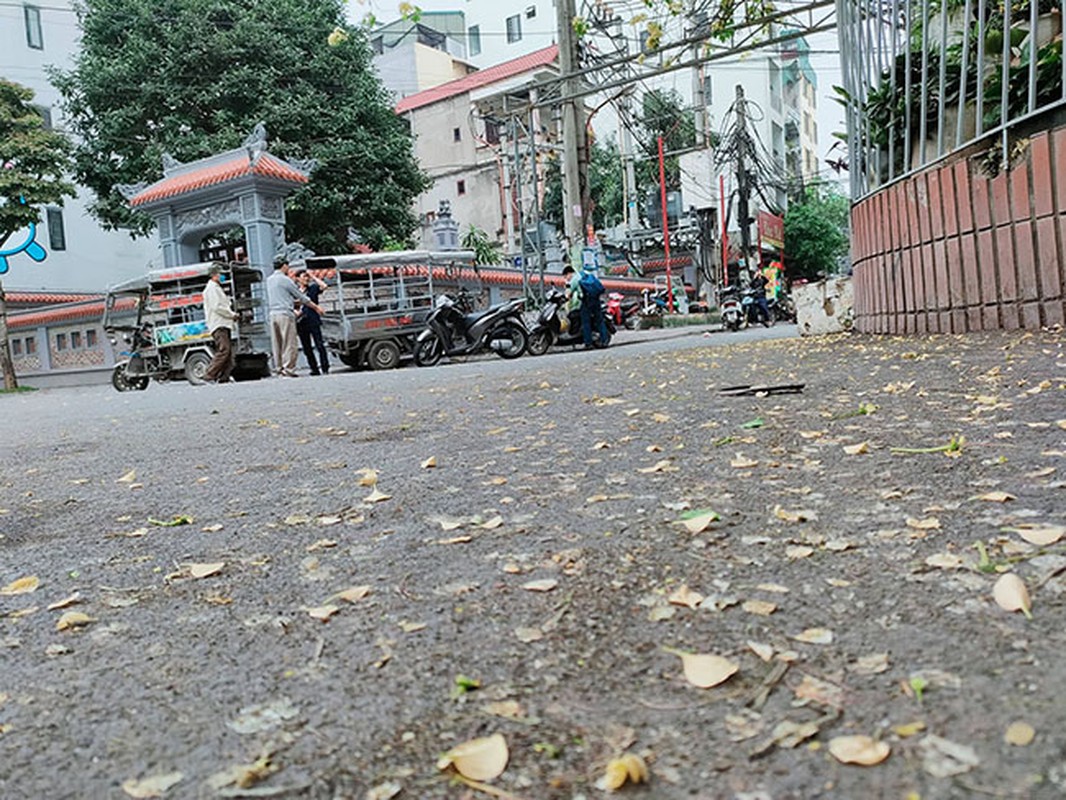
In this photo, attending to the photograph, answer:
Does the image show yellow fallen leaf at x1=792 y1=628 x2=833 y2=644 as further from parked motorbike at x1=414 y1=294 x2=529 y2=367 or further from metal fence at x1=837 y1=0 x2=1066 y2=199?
parked motorbike at x1=414 y1=294 x2=529 y2=367

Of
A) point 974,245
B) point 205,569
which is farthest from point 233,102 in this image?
point 205,569

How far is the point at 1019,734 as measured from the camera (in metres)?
1.04

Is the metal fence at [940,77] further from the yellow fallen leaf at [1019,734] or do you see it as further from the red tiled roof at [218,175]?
the red tiled roof at [218,175]

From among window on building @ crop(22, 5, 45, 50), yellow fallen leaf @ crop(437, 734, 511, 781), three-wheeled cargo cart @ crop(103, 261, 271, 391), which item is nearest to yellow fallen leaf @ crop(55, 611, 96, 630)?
yellow fallen leaf @ crop(437, 734, 511, 781)

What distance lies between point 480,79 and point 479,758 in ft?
130

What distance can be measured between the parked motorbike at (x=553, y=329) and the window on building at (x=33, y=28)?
23900 mm

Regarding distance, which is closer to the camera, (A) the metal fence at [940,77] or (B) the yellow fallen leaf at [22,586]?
(B) the yellow fallen leaf at [22,586]

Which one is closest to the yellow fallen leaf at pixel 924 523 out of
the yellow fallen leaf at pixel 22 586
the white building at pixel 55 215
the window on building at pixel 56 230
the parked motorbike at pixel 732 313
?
the yellow fallen leaf at pixel 22 586

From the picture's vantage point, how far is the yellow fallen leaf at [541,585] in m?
1.69

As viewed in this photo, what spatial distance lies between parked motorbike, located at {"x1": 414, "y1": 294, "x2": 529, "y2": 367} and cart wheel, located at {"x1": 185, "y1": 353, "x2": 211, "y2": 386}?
313 centimetres

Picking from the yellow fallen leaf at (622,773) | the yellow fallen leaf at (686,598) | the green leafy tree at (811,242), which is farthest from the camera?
the green leafy tree at (811,242)

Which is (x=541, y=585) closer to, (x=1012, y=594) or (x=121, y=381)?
(x=1012, y=594)

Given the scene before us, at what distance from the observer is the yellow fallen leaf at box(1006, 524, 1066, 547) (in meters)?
1.66

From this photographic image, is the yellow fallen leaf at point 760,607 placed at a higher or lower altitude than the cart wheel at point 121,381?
lower
